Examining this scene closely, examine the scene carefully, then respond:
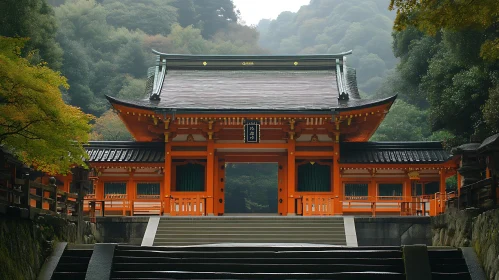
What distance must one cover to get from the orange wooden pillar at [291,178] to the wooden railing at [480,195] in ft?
28.2

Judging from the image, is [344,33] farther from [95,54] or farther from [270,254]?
[270,254]

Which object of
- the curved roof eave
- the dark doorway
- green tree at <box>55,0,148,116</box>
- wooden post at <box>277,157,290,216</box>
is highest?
green tree at <box>55,0,148,116</box>

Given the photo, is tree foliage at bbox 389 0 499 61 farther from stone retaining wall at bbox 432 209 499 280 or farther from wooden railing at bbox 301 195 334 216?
Result: wooden railing at bbox 301 195 334 216

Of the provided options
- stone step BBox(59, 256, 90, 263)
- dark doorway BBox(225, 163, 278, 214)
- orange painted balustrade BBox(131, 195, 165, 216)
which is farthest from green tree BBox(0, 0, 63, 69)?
dark doorway BBox(225, 163, 278, 214)

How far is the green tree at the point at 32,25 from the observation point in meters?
24.4

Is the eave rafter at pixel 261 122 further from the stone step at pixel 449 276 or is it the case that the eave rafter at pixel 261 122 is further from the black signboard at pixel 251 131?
the stone step at pixel 449 276

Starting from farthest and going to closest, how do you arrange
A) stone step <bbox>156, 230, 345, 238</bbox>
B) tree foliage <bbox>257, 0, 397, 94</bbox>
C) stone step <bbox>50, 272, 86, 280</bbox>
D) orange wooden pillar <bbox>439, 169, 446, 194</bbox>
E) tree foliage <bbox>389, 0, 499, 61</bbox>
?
tree foliage <bbox>257, 0, 397, 94</bbox>, orange wooden pillar <bbox>439, 169, 446, 194</bbox>, stone step <bbox>156, 230, 345, 238</bbox>, stone step <bbox>50, 272, 86, 280</bbox>, tree foliage <bbox>389, 0, 499, 61</bbox>

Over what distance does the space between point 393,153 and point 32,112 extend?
49.3 ft

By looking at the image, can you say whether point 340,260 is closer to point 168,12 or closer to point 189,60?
point 189,60

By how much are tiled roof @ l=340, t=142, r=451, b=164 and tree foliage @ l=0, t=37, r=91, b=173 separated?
458 inches

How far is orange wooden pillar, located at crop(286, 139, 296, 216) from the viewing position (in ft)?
84.3

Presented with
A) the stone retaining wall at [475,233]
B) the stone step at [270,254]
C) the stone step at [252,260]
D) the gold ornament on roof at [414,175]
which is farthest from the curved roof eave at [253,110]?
the stone step at [252,260]

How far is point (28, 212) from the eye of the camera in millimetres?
14953

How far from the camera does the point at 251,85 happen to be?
29.6 meters
